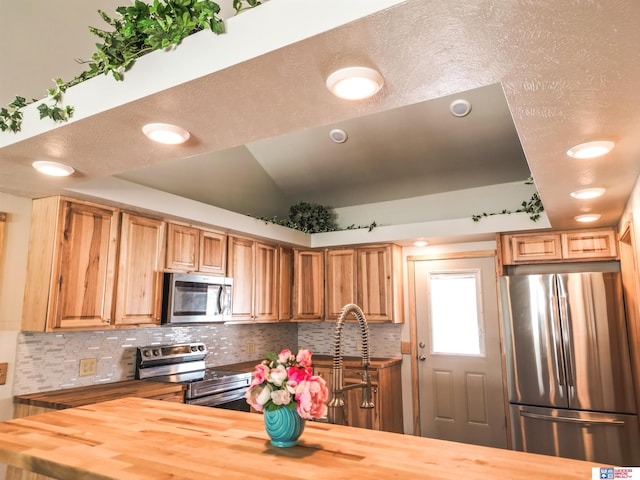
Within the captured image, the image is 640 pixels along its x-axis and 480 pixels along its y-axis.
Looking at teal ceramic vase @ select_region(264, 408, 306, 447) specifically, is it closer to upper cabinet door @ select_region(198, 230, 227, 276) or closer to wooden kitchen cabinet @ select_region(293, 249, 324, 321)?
upper cabinet door @ select_region(198, 230, 227, 276)

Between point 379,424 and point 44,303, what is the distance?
3060mm

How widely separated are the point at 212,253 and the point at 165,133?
221 centimetres

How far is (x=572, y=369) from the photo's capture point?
3.41 meters

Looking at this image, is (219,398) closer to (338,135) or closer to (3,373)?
(3,373)

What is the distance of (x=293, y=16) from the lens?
47.3 inches

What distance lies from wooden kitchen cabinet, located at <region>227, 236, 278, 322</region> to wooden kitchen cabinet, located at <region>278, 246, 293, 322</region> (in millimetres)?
61

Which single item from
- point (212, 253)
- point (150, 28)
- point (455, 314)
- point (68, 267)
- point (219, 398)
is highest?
point (150, 28)

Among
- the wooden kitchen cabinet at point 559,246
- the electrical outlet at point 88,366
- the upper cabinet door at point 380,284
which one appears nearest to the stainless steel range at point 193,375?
the electrical outlet at point 88,366

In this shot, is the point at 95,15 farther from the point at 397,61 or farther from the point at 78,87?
the point at 397,61

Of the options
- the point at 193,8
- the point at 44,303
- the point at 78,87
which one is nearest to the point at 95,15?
the point at 78,87

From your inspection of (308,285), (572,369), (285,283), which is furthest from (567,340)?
(285,283)

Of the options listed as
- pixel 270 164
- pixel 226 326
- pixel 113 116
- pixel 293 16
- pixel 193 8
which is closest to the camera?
pixel 293 16

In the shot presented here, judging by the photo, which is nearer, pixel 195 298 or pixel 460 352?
pixel 195 298

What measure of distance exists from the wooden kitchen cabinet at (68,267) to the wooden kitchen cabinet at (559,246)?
347 cm
